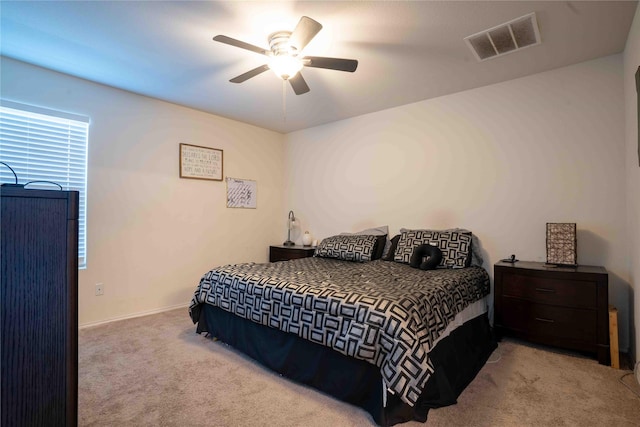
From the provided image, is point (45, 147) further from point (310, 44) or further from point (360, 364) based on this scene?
point (360, 364)

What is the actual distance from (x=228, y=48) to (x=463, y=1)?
5.54ft

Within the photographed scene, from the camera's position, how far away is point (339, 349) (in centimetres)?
180

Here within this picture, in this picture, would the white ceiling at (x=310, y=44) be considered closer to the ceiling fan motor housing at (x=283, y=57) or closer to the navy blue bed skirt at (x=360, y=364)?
the ceiling fan motor housing at (x=283, y=57)

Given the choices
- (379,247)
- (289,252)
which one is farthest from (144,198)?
(379,247)

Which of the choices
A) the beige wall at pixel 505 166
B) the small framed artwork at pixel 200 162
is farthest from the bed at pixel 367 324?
the small framed artwork at pixel 200 162

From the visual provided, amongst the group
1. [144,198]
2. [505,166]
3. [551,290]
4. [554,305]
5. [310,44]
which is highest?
[310,44]

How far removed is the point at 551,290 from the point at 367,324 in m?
1.74

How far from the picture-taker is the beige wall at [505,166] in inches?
104

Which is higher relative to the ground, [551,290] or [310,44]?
[310,44]

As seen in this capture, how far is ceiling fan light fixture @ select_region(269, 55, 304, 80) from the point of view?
2172 mm

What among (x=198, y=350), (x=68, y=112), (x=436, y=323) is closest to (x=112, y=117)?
(x=68, y=112)

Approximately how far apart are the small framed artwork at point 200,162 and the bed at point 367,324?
66.8 inches

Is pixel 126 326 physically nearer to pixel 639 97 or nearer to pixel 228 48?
pixel 228 48

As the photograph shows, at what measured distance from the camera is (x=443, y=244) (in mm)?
3066
